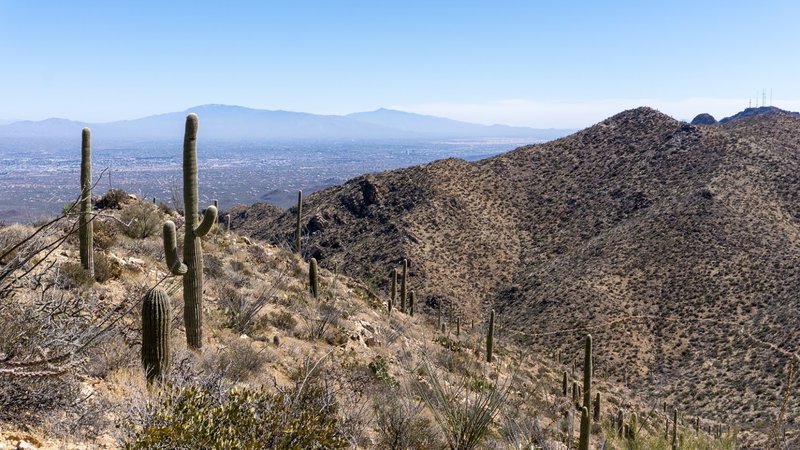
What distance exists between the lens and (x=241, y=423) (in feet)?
14.0

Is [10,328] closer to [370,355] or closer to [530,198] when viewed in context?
[370,355]

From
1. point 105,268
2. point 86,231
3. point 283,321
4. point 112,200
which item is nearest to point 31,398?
point 86,231

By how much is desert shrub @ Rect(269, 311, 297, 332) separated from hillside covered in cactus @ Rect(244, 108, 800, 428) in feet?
37.7

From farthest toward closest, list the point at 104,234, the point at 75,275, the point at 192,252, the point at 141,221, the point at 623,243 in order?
Result: 1. the point at 623,243
2. the point at 141,221
3. the point at 104,234
4. the point at 75,275
5. the point at 192,252

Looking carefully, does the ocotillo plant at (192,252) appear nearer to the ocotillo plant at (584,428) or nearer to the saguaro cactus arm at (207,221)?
the saguaro cactus arm at (207,221)

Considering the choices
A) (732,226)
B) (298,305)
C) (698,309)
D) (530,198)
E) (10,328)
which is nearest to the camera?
(10,328)

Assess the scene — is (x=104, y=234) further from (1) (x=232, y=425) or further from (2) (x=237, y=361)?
(1) (x=232, y=425)

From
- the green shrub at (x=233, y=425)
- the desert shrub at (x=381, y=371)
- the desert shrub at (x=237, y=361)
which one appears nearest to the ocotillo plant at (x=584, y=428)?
the green shrub at (x=233, y=425)

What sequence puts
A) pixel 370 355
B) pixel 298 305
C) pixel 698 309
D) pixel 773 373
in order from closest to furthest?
pixel 370 355 < pixel 298 305 < pixel 773 373 < pixel 698 309

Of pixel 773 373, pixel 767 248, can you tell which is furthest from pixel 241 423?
pixel 767 248

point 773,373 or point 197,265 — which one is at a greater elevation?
point 197,265

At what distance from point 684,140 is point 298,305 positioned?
4463 cm

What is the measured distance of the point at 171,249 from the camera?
8.09 m

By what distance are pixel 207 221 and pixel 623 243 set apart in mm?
34514
